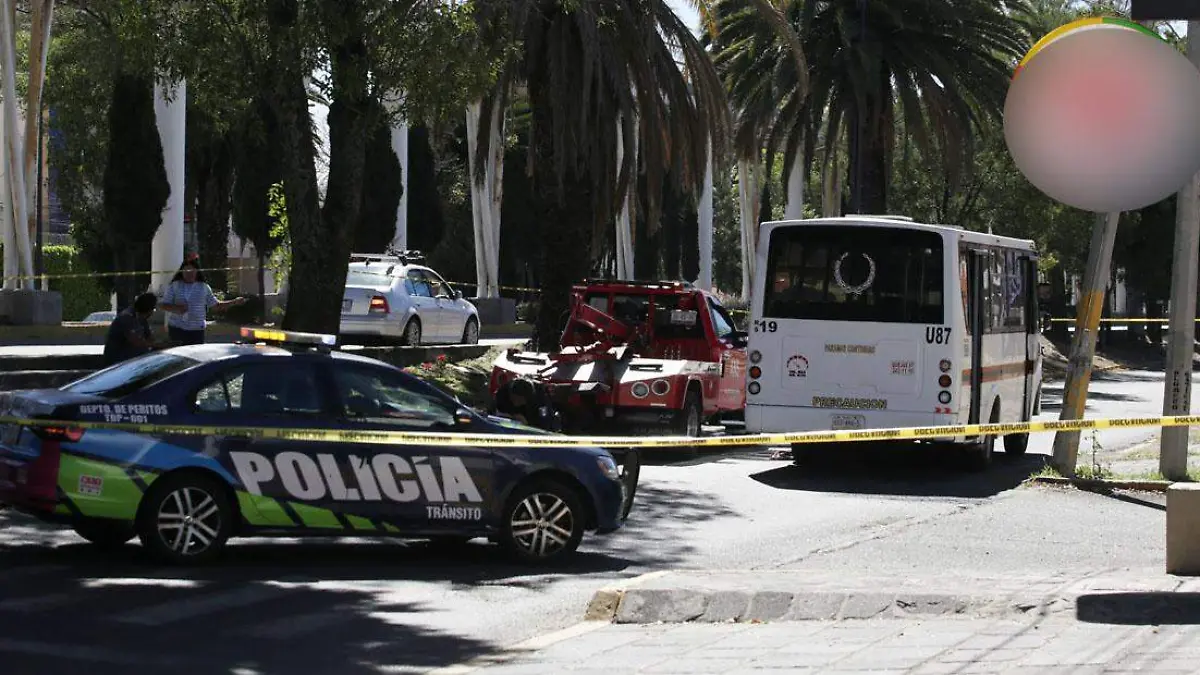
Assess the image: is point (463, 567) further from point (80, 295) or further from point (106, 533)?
point (80, 295)

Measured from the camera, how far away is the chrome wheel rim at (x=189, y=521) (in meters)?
11.0

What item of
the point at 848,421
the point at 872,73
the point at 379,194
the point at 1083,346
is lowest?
the point at 848,421

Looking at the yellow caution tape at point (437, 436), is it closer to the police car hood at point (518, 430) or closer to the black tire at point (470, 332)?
the police car hood at point (518, 430)

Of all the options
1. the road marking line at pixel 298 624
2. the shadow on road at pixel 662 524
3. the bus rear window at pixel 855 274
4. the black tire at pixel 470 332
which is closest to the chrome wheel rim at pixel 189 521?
the road marking line at pixel 298 624

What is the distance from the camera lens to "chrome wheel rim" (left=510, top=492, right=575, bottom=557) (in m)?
11.8

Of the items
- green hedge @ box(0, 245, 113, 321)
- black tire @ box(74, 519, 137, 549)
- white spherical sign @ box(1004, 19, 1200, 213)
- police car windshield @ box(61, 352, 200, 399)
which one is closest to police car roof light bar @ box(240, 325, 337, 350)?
police car windshield @ box(61, 352, 200, 399)

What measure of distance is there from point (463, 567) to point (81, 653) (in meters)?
3.71

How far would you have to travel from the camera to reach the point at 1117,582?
9.94 meters

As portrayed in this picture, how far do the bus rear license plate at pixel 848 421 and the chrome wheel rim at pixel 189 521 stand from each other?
355 inches

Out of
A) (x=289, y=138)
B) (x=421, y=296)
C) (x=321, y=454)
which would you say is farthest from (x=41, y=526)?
(x=421, y=296)

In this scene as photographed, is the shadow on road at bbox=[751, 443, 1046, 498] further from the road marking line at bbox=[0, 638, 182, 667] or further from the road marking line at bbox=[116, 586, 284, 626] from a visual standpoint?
the road marking line at bbox=[0, 638, 182, 667]

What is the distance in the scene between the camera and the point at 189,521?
11.1 metres

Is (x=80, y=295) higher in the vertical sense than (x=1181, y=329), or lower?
higher

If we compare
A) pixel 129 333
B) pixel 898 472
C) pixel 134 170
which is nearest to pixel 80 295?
pixel 134 170
